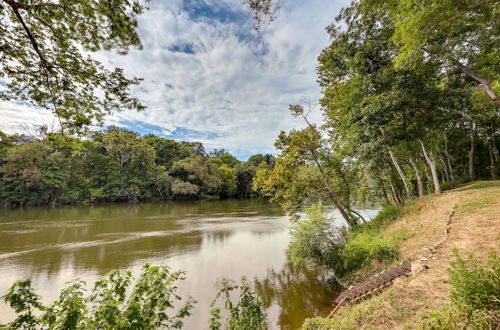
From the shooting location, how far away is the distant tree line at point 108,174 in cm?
3400

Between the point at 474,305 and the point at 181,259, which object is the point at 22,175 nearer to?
the point at 181,259

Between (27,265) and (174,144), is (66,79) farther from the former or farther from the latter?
(174,144)

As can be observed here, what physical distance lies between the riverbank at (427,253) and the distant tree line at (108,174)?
2882 centimetres

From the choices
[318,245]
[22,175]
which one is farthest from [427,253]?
[22,175]

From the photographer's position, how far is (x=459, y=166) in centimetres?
2516

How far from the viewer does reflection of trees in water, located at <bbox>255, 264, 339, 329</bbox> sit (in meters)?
6.60

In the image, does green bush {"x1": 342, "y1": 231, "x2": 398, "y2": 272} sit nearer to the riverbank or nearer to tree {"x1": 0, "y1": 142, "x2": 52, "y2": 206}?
the riverbank

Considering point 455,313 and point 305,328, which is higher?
point 455,313

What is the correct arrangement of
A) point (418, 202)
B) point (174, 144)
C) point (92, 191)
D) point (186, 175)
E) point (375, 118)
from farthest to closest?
point (174, 144) < point (186, 175) < point (92, 191) < point (418, 202) < point (375, 118)

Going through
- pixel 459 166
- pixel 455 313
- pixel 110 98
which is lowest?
pixel 455 313

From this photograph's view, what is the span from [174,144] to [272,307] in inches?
2375

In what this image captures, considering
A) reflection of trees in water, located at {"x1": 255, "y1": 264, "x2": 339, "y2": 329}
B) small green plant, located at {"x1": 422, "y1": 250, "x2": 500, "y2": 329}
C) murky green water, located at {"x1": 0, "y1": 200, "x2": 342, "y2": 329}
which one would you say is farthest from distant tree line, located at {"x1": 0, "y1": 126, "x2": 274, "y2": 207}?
small green plant, located at {"x1": 422, "y1": 250, "x2": 500, "y2": 329}

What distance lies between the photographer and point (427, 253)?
605 centimetres

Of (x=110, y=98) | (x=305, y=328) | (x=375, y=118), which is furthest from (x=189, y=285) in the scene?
(x=375, y=118)
